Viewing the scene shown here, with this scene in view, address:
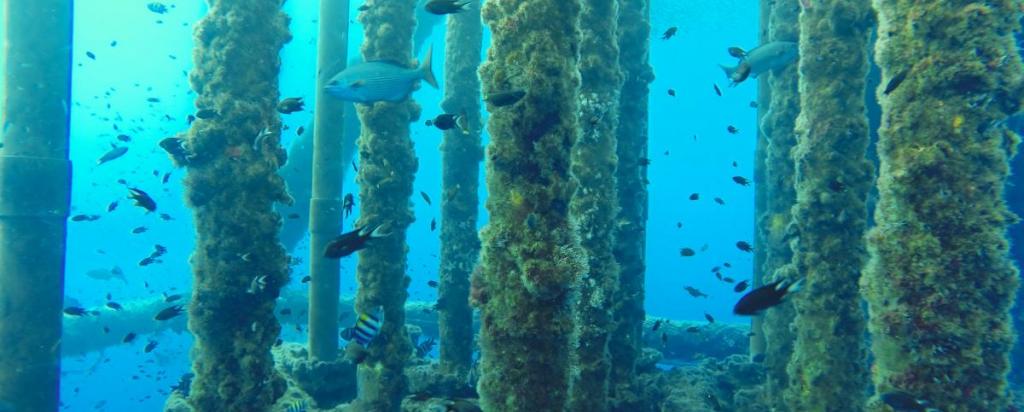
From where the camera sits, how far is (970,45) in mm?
4684

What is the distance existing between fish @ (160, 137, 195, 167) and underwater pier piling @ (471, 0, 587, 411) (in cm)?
395

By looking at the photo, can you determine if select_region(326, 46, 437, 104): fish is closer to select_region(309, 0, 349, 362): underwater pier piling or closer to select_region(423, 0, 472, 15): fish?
select_region(423, 0, 472, 15): fish

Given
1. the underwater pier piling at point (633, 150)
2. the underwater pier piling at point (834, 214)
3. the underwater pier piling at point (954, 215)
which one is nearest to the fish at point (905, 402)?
the underwater pier piling at point (954, 215)

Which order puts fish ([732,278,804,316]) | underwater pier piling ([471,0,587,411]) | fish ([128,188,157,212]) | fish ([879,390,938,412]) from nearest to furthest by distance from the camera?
1. fish ([732,278,804,316])
2. underwater pier piling ([471,0,587,411])
3. fish ([879,390,938,412])
4. fish ([128,188,157,212])

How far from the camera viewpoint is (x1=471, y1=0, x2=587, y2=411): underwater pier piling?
4.41 meters

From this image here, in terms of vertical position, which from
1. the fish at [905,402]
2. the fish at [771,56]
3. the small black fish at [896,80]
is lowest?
the fish at [905,402]

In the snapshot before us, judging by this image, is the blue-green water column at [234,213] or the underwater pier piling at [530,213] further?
the blue-green water column at [234,213]

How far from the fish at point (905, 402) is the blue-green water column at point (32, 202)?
1054cm

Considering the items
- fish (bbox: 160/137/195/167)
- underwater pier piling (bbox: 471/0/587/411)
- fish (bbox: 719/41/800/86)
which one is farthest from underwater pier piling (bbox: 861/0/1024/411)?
fish (bbox: 160/137/195/167)

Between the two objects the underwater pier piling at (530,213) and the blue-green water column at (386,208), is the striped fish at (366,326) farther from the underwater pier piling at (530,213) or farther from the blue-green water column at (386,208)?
the underwater pier piling at (530,213)

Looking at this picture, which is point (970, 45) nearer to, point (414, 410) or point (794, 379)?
point (794, 379)

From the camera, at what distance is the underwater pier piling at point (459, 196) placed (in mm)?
10188

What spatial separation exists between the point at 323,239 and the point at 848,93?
8.31 m

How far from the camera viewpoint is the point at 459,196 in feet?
34.9
